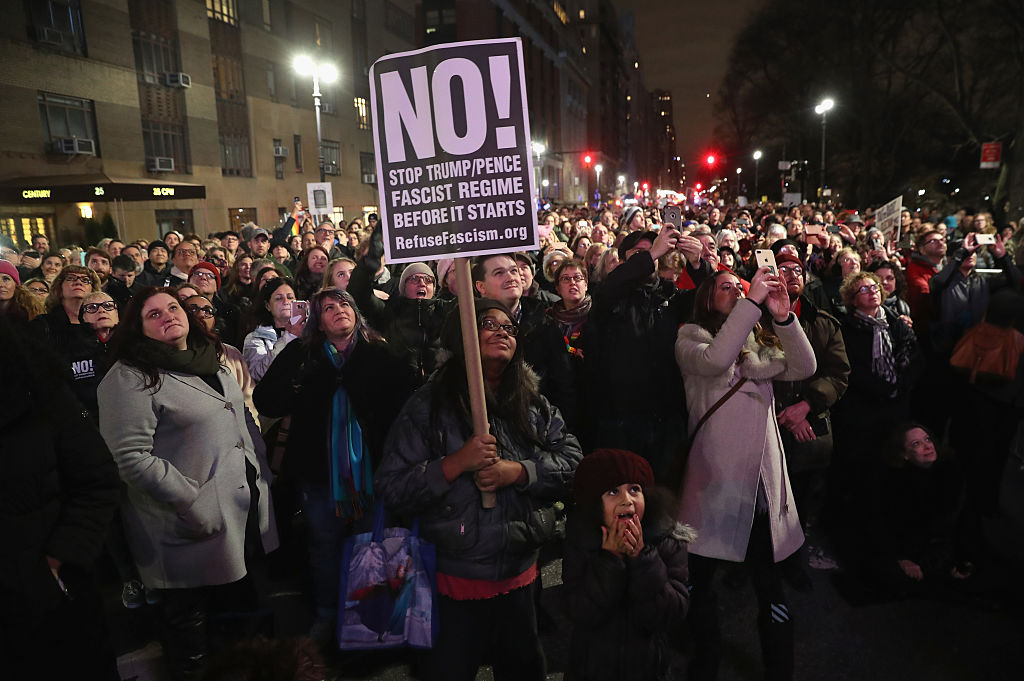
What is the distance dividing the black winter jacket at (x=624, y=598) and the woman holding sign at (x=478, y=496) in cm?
22

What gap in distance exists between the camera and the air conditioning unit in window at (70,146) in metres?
21.1

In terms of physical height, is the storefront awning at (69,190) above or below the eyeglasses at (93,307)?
above

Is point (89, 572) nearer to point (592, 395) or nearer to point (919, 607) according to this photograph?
point (592, 395)

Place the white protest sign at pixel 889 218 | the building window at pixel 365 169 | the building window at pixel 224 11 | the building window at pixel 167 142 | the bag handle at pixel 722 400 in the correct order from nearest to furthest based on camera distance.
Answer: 1. the bag handle at pixel 722 400
2. the white protest sign at pixel 889 218
3. the building window at pixel 167 142
4. the building window at pixel 224 11
5. the building window at pixel 365 169

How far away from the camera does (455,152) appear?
298 centimetres

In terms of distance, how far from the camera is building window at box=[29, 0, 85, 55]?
20422mm

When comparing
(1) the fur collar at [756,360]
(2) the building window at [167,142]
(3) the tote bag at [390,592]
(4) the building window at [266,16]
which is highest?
(4) the building window at [266,16]

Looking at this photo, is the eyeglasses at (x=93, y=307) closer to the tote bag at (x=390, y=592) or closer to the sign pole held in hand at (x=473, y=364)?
the tote bag at (x=390, y=592)

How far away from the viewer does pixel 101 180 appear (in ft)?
69.2

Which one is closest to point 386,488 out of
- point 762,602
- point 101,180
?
point 762,602

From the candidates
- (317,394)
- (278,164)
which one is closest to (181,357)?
(317,394)

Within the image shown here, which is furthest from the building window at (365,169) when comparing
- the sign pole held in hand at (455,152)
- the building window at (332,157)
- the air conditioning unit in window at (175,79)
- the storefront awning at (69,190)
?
the sign pole held in hand at (455,152)

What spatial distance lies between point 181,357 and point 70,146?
73.2ft

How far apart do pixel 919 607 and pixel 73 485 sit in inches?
180
